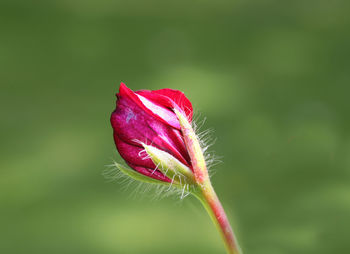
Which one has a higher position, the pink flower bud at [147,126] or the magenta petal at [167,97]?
the magenta petal at [167,97]

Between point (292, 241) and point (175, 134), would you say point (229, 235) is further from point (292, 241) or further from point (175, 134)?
point (292, 241)


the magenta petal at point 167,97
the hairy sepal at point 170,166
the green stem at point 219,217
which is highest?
the magenta petal at point 167,97

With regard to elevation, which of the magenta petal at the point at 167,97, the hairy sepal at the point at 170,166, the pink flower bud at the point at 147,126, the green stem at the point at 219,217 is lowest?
the green stem at the point at 219,217

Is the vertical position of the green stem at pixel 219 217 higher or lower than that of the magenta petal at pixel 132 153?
lower

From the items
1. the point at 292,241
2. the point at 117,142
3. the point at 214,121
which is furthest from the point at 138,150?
the point at 214,121
